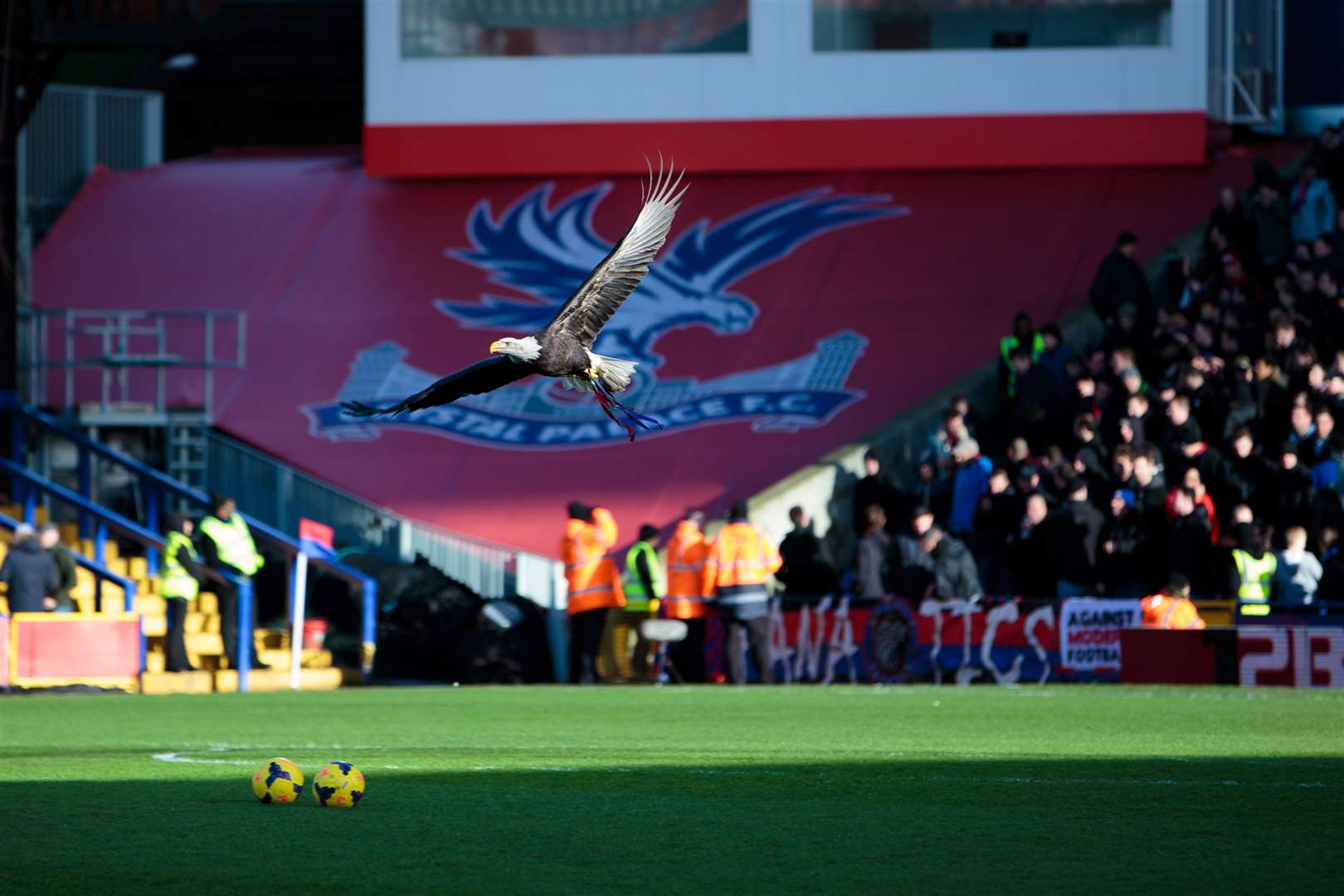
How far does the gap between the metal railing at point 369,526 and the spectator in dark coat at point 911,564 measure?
432cm

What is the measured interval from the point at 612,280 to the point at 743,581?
939 cm

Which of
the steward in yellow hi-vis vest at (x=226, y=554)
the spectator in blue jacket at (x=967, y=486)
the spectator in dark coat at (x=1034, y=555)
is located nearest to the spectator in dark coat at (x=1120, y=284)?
the spectator in blue jacket at (x=967, y=486)

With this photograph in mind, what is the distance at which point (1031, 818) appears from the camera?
10.5 meters

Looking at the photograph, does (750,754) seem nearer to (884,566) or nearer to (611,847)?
(611,847)

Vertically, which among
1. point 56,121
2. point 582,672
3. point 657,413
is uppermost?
point 56,121

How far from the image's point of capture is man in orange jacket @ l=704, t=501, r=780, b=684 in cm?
2222

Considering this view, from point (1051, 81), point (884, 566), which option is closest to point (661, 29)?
point (1051, 81)

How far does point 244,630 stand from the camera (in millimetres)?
23234

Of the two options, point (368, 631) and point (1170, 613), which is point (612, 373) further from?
point (368, 631)

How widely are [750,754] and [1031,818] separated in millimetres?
3716

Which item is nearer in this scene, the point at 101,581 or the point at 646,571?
the point at 646,571

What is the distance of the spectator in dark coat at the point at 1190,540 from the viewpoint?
2123 centimetres

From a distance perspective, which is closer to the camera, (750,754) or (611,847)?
(611,847)

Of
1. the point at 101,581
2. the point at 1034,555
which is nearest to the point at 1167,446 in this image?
the point at 1034,555
